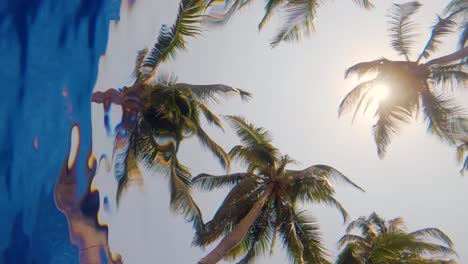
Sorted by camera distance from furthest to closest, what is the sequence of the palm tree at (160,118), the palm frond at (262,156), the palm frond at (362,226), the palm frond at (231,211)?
the palm frond at (362,226), the palm frond at (262,156), the palm frond at (231,211), the palm tree at (160,118)

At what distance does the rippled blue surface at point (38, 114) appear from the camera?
24.5ft

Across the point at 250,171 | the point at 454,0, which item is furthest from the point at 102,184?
the point at 454,0

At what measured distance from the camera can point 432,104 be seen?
35.9 feet

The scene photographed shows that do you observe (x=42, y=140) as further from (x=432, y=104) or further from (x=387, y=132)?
(x=432, y=104)

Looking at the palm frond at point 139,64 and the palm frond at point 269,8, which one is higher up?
the palm frond at point 269,8

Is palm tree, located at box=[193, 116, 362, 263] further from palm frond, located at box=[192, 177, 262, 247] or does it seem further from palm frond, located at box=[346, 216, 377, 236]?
palm frond, located at box=[346, 216, 377, 236]

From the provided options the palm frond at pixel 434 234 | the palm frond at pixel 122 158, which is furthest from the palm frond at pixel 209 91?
the palm frond at pixel 434 234

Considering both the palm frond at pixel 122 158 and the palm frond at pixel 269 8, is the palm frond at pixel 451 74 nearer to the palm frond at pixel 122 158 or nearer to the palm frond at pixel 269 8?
the palm frond at pixel 269 8

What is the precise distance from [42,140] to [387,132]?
7134 millimetres

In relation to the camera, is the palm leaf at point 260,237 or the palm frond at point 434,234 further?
the palm frond at point 434,234

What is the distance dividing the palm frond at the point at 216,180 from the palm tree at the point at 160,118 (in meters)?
1.16

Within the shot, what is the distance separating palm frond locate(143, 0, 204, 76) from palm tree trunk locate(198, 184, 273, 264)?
3577mm

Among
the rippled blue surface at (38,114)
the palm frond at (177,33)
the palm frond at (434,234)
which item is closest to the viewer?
the rippled blue surface at (38,114)

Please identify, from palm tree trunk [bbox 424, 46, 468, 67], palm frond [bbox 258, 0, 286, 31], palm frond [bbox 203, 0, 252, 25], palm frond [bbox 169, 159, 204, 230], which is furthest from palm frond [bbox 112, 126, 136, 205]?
palm tree trunk [bbox 424, 46, 468, 67]
